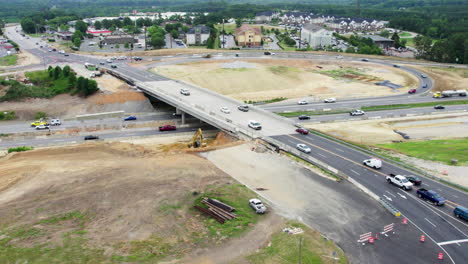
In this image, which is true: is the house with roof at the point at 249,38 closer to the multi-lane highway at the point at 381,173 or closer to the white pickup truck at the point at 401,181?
the multi-lane highway at the point at 381,173

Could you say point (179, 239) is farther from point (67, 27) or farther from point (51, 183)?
point (67, 27)

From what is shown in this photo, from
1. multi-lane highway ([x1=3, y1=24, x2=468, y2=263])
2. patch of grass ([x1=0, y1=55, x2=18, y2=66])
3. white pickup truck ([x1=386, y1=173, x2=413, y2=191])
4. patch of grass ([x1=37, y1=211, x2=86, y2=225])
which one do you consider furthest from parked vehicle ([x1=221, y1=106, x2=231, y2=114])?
patch of grass ([x1=0, y1=55, x2=18, y2=66])

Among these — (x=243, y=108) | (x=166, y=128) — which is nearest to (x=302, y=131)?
(x=243, y=108)

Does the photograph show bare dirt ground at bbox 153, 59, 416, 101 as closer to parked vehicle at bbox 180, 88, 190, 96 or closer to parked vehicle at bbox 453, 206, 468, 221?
parked vehicle at bbox 180, 88, 190, 96

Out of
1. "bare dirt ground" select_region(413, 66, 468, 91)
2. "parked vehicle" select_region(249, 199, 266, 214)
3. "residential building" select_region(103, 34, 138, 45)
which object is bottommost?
"parked vehicle" select_region(249, 199, 266, 214)

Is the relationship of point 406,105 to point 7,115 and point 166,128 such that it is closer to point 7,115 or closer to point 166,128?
point 166,128

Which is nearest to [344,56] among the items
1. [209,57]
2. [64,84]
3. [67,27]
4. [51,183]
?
[209,57]
